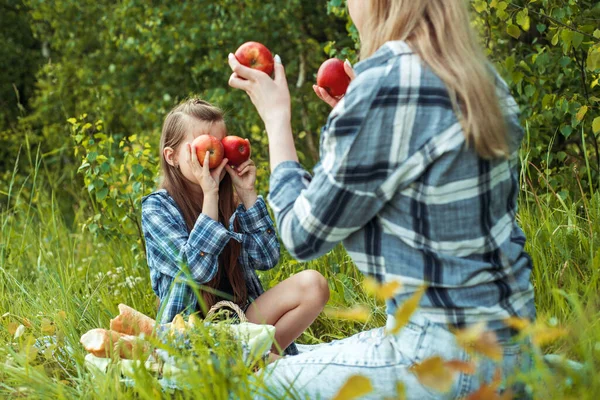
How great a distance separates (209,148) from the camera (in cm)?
278

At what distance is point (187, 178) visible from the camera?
2.95 m

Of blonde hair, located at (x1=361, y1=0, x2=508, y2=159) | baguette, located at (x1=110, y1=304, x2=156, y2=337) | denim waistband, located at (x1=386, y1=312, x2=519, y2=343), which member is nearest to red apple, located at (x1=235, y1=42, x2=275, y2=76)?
blonde hair, located at (x1=361, y1=0, x2=508, y2=159)

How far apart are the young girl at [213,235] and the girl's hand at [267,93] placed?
1.95 feet

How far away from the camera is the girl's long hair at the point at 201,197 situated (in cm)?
290

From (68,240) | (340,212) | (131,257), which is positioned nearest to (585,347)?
(340,212)

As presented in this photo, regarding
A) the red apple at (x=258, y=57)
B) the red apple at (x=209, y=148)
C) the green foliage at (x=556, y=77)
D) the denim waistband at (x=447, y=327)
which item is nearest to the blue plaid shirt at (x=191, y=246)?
the red apple at (x=209, y=148)

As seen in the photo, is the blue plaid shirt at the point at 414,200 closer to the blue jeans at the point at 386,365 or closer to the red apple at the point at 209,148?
the blue jeans at the point at 386,365

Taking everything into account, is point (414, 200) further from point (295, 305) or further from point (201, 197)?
point (201, 197)

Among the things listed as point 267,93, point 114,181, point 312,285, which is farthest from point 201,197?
point 114,181

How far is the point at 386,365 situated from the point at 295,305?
0.98m

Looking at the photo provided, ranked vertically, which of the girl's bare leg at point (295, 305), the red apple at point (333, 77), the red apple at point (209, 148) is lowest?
the girl's bare leg at point (295, 305)

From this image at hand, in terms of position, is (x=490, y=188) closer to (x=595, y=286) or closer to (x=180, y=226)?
(x=595, y=286)

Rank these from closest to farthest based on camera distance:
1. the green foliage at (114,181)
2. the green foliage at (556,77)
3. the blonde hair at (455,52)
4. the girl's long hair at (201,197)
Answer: the blonde hair at (455,52), the girl's long hair at (201,197), the green foliage at (556,77), the green foliage at (114,181)

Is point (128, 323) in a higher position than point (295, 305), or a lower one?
higher
